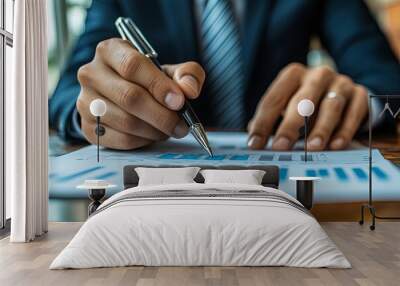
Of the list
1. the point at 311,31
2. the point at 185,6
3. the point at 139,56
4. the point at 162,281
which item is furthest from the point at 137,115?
the point at 162,281

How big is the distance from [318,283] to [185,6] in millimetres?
3588

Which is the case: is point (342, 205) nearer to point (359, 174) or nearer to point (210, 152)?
point (359, 174)

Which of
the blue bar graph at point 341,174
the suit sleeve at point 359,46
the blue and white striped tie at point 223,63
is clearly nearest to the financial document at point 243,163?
the blue bar graph at point 341,174

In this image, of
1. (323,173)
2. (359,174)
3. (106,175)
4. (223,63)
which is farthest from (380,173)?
(106,175)

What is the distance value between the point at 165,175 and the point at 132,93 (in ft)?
2.73

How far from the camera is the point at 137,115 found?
5996 millimetres

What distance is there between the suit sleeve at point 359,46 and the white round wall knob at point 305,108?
54 cm

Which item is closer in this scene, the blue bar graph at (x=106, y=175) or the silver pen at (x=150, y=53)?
the silver pen at (x=150, y=53)

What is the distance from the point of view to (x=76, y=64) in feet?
21.0

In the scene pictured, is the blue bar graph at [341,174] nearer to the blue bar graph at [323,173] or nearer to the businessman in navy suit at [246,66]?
the blue bar graph at [323,173]

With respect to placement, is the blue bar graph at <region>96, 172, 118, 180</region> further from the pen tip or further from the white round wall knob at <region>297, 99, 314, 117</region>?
the white round wall knob at <region>297, 99, 314, 117</region>

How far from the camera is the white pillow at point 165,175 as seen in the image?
596 centimetres

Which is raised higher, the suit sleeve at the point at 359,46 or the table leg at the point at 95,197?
the suit sleeve at the point at 359,46

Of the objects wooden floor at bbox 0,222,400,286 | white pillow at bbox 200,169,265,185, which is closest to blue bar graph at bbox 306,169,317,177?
white pillow at bbox 200,169,265,185
